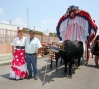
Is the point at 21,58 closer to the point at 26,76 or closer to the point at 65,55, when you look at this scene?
the point at 26,76

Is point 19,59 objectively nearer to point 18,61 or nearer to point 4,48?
point 18,61

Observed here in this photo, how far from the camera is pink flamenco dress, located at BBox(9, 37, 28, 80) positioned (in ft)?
19.2

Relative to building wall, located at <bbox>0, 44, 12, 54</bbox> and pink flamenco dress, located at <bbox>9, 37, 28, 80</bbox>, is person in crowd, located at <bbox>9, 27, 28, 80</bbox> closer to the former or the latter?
pink flamenco dress, located at <bbox>9, 37, 28, 80</bbox>

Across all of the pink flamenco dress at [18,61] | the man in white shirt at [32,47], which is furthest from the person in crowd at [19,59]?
the man in white shirt at [32,47]

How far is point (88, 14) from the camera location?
8266 millimetres

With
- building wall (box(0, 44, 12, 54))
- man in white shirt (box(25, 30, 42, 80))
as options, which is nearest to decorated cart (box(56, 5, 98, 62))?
man in white shirt (box(25, 30, 42, 80))

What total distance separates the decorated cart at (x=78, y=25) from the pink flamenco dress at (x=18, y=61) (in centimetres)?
319

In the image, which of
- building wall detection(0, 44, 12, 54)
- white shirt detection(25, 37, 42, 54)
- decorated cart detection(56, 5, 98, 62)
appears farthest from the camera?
building wall detection(0, 44, 12, 54)

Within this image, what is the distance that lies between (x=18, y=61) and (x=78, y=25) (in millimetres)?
4236

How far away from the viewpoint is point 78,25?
28.2 ft

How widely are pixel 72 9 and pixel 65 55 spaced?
2.93 meters

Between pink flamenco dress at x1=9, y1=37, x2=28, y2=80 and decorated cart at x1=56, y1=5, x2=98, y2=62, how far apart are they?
319 cm

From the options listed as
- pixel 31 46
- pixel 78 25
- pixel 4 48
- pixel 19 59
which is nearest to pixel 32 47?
pixel 31 46

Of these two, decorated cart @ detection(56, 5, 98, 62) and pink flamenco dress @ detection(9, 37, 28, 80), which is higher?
decorated cart @ detection(56, 5, 98, 62)
